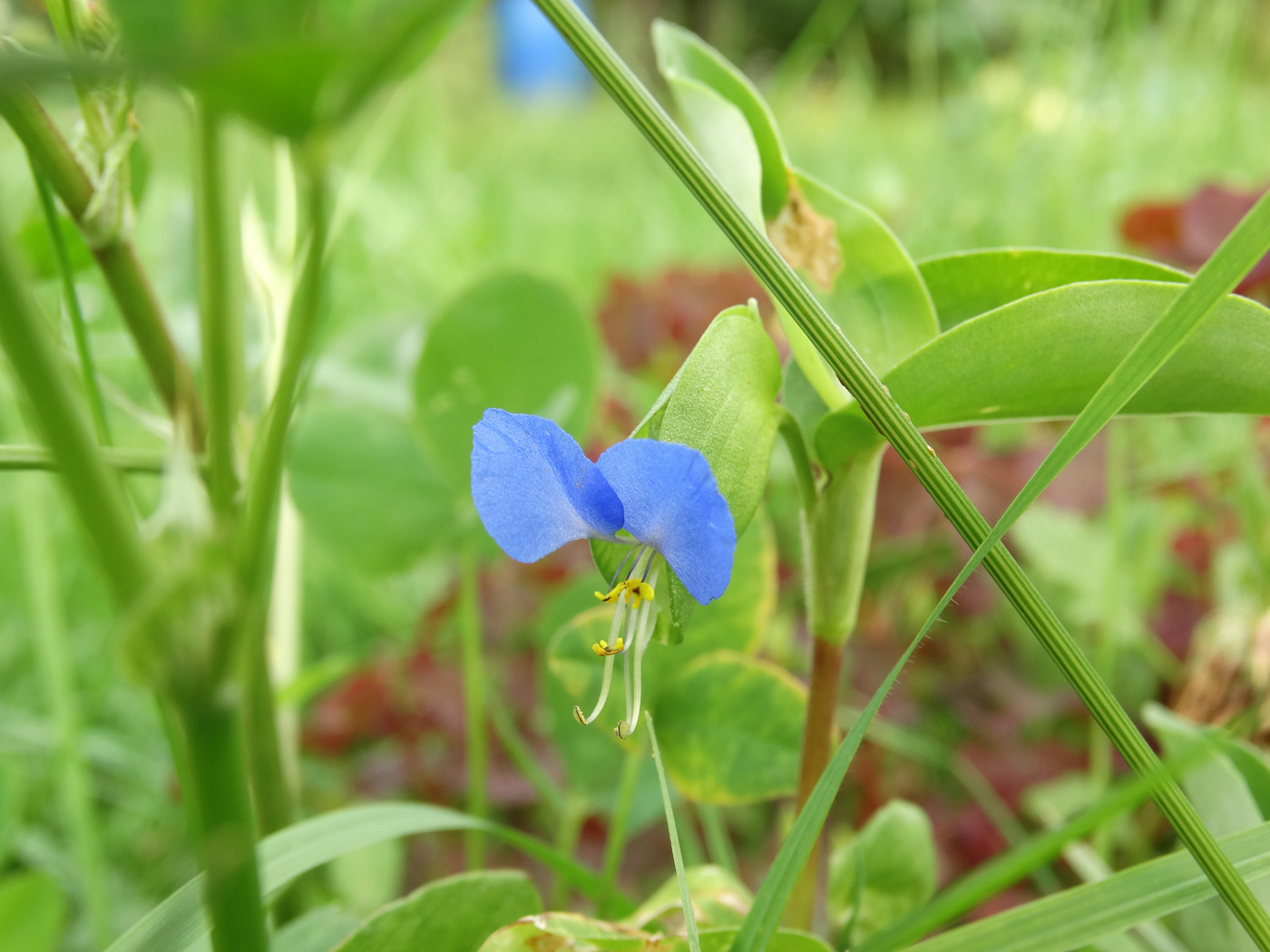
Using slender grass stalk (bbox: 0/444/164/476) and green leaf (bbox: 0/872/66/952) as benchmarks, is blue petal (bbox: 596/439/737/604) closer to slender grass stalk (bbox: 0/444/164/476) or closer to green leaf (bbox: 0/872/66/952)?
slender grass stalk (bbox: 0/444/164/476)

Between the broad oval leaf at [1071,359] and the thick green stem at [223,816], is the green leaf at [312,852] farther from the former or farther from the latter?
the broad oval leaf at [1071,359]

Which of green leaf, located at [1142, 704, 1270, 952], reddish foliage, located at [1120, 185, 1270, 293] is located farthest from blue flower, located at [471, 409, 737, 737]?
reddish foliage, located at [1120, 185, 1270, 293]

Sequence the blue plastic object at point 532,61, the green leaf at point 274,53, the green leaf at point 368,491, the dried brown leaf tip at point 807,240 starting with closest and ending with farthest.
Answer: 1. the green leaf at point 274,53
2. the dried brown leaf tip at point 807,240
3. the green leaf at point 368,491
4. the blue plastic object at point 532,61

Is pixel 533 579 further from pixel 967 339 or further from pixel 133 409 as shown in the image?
pixel 967 339

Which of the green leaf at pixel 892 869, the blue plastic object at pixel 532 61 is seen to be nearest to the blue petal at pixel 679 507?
the green leaf at pixel 892 869

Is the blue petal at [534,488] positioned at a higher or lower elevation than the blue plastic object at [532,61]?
lower
